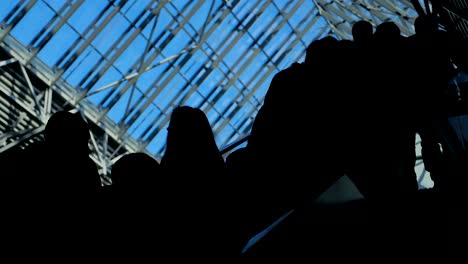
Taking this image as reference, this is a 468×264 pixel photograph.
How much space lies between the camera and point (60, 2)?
19.0 m

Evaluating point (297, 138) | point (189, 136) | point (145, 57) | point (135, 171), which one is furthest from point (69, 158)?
point (145, 57)

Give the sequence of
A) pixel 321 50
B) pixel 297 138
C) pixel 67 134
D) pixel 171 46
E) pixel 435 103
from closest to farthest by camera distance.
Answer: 1. pixel 67 134
2. pixel 297 138
3. pixel 435 103
4. pixel 321 50
5. pixel 171 46

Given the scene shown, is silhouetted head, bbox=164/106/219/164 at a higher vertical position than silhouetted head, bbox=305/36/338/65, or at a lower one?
higher

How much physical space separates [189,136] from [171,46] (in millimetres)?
18264

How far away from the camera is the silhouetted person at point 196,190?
3.71 meters

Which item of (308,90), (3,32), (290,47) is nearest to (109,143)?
(3,32)

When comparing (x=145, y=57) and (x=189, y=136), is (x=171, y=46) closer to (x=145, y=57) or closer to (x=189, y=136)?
(x=145, y=57)

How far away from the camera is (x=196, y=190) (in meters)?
3.88

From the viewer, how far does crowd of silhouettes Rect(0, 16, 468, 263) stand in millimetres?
3836

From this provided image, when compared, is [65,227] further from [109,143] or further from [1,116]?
[109,143]

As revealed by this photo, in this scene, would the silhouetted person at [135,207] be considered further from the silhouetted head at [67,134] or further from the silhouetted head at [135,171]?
the silhouetted head at [67,134]

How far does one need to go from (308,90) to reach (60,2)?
15291 mm

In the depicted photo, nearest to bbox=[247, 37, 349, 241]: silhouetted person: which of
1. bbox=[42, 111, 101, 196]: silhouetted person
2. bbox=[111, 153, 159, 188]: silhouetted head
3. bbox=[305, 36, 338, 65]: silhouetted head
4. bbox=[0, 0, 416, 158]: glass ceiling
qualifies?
bbox=[305, 36, 338, 65]: silhouetted head

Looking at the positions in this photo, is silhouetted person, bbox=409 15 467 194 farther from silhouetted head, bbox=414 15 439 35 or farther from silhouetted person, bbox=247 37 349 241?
silhouetted person, bbox=247 37 349 241
